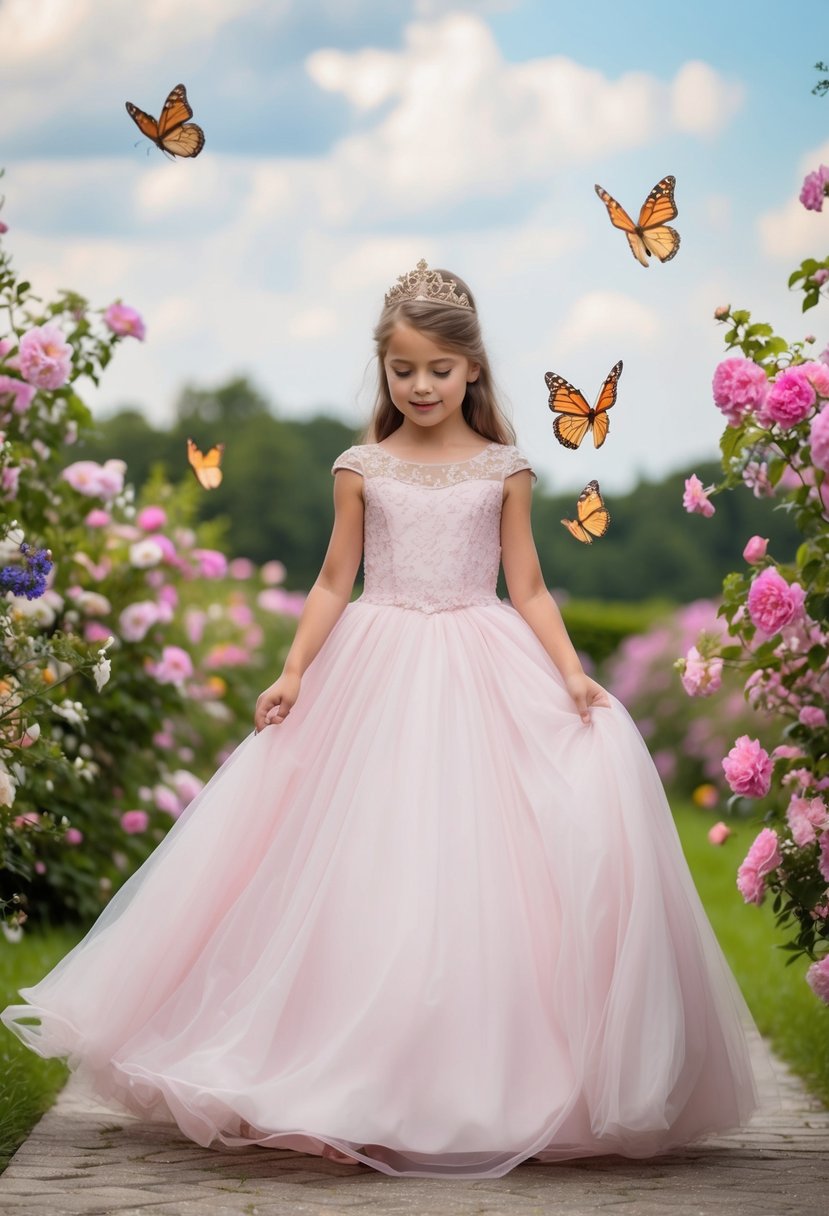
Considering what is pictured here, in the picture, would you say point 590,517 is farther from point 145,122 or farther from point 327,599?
point 145,122

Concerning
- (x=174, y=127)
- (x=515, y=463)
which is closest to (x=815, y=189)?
(x=515, y=463)

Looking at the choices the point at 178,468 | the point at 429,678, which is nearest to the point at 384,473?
the point at 429,678

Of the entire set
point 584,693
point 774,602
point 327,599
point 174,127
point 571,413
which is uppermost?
point 174,127

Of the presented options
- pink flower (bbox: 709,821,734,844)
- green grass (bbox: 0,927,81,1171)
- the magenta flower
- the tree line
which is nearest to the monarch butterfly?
pink flower (bbox: 709,821,734,844)

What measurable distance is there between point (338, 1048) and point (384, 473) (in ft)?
4.89

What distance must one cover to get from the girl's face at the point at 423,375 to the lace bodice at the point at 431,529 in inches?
6.1

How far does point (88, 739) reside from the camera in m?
6.62

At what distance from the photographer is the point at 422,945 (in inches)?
133

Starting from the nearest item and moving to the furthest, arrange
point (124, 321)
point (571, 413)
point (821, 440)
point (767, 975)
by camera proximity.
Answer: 1. point (821, 440)
2. point (571, 413)
3. point (124, 321)
4. point (767, 975)

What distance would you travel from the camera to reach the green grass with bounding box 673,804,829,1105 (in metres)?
4.88

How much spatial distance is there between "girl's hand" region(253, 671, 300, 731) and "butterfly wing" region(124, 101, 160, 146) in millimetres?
1490

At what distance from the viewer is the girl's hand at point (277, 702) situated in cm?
379

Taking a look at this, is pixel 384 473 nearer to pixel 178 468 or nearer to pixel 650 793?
pixel 650 793

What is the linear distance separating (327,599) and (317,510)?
35.1 metres
